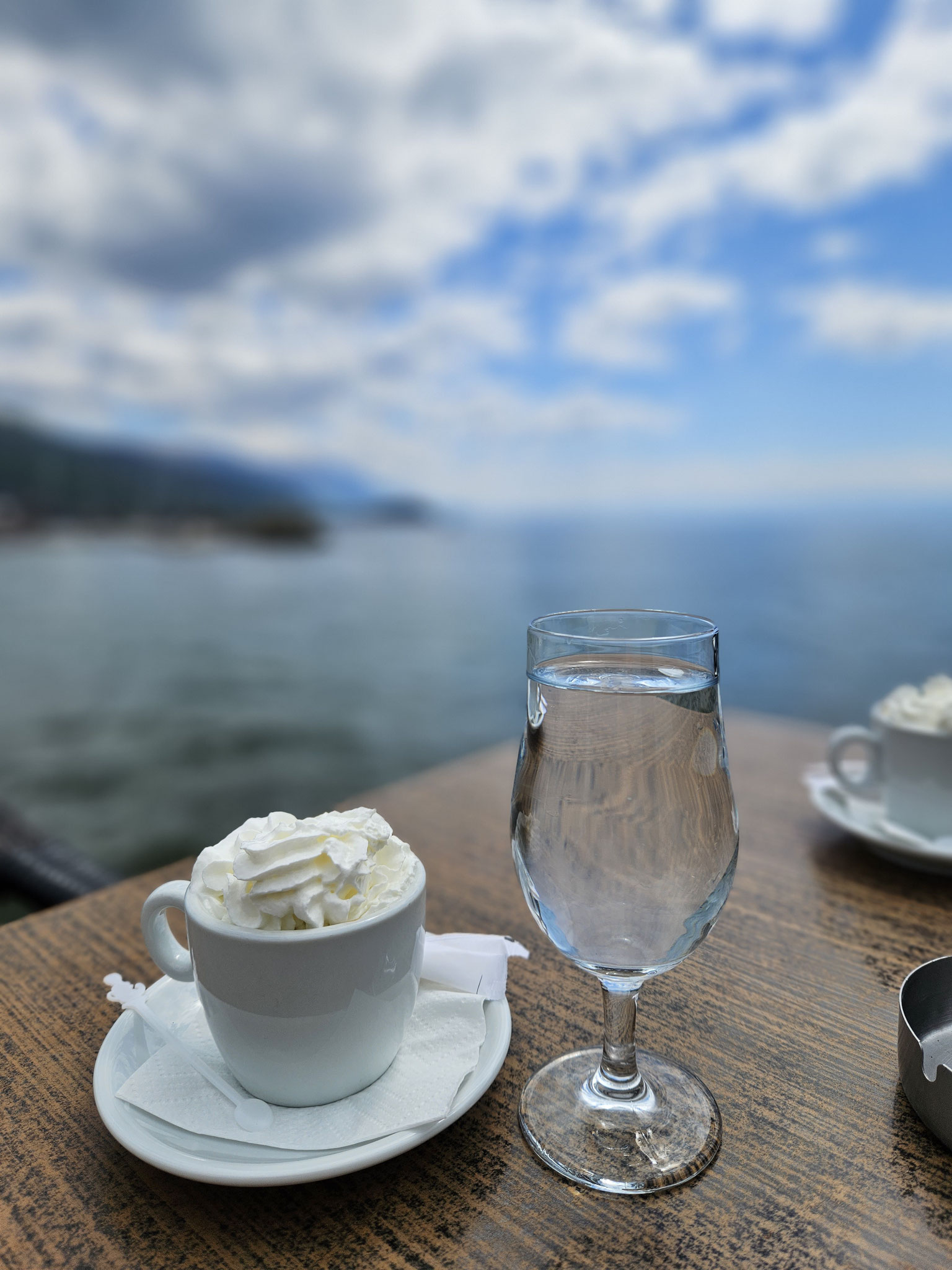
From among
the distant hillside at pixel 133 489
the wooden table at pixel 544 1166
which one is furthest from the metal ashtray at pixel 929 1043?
the distant hillside at pixel 133 489

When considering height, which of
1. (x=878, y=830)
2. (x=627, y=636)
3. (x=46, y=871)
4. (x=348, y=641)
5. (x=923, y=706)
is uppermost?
(x=627, y=636)

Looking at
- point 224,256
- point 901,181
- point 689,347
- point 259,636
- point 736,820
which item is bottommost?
point 259,636

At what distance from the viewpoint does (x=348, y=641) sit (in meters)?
4.04

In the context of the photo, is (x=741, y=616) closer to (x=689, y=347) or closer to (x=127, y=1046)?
(x=689, y=347)

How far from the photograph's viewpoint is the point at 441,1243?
1.07 feet

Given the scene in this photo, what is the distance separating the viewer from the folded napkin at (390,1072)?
37cm

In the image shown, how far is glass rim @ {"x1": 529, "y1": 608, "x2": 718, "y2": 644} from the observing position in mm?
374

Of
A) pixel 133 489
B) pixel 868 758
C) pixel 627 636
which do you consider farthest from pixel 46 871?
pixel 133 489

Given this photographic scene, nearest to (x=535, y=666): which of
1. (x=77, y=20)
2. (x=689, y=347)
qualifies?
(x=77, y=20)

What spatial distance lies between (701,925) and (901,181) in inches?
148

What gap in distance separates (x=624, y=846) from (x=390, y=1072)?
175mm

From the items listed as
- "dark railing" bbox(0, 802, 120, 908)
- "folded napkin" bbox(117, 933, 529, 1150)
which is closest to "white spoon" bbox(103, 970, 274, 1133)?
"folded napkin" bbox(117, 933, 529, 1150)

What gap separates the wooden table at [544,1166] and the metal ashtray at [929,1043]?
0.01 meters

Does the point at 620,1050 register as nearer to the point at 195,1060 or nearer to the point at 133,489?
the point at 195,1060
